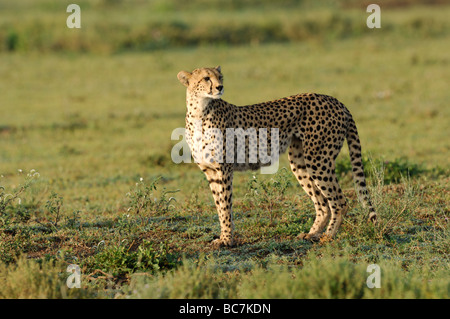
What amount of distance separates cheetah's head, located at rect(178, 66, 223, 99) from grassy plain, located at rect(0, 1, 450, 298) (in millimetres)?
1158

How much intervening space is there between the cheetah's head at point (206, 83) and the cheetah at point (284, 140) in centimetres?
1

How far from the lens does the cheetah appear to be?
22.9ft

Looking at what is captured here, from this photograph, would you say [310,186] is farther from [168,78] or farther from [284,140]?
[168,78]

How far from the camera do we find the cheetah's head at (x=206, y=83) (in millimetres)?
6719

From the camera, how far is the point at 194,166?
39.7ft

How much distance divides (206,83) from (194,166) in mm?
5376

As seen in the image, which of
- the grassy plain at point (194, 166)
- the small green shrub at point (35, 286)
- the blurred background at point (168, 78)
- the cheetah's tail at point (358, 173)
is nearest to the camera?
the small green shrub at point (35, 286)

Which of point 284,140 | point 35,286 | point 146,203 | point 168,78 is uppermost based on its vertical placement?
point 168,78

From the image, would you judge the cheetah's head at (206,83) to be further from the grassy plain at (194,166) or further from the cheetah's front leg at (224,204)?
the grassy plain at (194,166)

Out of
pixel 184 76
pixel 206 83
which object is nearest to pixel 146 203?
pixel 184 76

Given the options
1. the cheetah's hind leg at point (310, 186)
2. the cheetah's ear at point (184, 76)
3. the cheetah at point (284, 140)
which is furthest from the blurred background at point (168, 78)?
the cheetah's ear at point (184, 76)

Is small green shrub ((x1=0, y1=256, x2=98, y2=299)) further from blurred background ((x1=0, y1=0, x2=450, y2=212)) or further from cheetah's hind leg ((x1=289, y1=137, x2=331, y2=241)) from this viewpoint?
blurred background ((x1=0, y1=0, x2=450, y2=212))

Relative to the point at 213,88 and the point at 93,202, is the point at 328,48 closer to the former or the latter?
the point at 93,202
